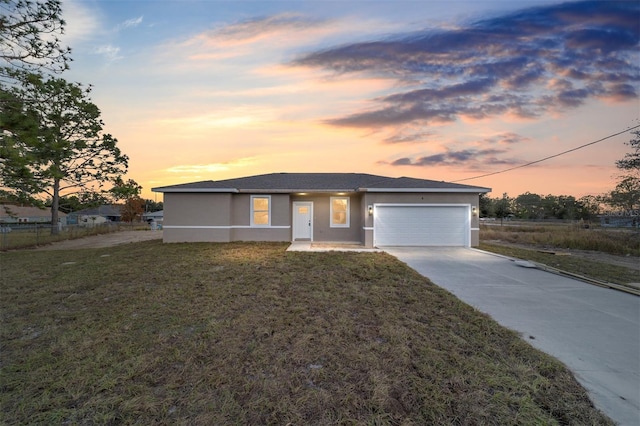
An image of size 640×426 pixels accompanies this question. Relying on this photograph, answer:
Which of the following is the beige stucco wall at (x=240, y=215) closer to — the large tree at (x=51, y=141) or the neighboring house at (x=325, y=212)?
the neighboring house at (x=325, y=212)

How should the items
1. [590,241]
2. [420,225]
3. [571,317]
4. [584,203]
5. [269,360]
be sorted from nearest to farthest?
[269,360]
[571,317]
[420,225]
[590,241]
[584,203]

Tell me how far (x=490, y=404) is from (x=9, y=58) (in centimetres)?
1266

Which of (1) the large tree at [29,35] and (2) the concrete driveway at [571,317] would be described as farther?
(1) the large tree at [29,35]

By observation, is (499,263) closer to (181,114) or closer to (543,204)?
(181,114)

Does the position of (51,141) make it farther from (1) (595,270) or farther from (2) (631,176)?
(2) (631,176)

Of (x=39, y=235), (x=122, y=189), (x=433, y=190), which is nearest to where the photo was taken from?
(x=433, y=190)

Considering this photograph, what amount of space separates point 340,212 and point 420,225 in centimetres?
396

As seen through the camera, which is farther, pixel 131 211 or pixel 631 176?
pixel 131 211

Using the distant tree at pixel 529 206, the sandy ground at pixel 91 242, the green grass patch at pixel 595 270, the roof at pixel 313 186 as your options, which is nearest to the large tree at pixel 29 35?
the roof at pixel 313 186

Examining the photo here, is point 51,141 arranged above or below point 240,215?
above

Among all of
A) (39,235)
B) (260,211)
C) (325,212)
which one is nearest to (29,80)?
(260,211)

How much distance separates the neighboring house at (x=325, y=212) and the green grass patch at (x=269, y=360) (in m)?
6.87

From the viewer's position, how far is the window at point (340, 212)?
1434cm

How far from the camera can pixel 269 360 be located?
3.16m
